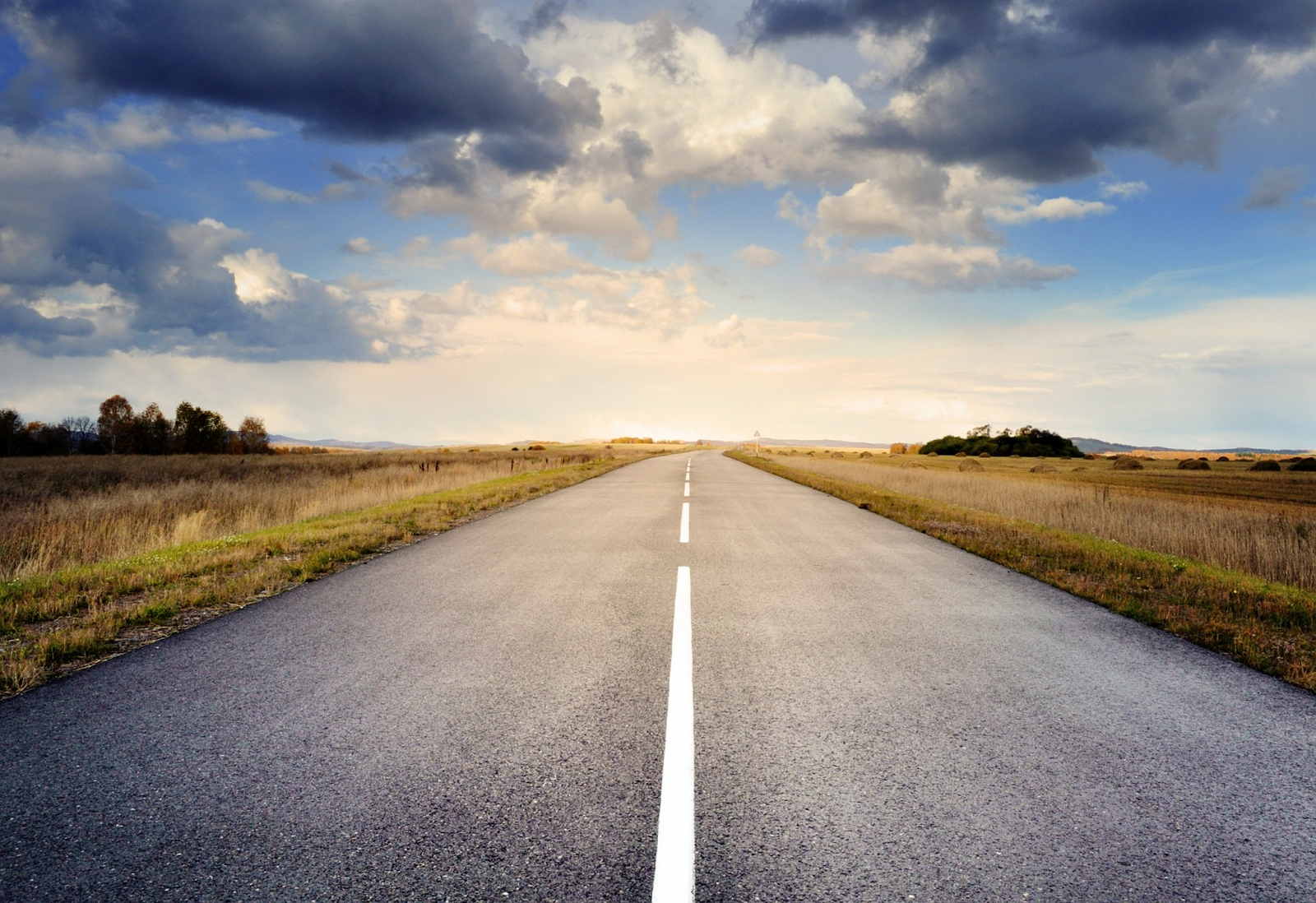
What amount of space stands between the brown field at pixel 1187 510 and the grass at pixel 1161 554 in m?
0.04

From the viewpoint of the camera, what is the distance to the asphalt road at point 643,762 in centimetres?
239

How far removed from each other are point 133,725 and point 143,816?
1210 millimetres

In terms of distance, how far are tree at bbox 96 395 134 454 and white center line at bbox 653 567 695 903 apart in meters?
91.1

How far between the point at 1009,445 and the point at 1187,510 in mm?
70236

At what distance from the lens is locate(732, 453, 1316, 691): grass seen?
596cm

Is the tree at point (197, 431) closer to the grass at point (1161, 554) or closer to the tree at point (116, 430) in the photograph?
the tree at point (116, 430)

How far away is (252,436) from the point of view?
92.2m

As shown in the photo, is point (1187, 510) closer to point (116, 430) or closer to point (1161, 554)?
point (1161, 554)

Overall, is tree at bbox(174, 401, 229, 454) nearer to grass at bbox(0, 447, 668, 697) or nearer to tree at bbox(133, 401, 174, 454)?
tree at bbox(133, 401, 174, 454)

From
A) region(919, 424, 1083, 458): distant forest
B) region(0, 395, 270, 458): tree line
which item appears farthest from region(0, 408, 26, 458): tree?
region(919, 424, 1083, 458): distant forest

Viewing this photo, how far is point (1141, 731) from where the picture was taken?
3.74m

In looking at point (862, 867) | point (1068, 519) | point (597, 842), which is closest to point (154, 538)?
point (597, 842)

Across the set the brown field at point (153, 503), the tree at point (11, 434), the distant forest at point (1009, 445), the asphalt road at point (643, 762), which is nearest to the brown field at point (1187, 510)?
the asphalt road at point (643, 762)

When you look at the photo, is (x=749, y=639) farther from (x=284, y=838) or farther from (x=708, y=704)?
(x=284, y=838)
